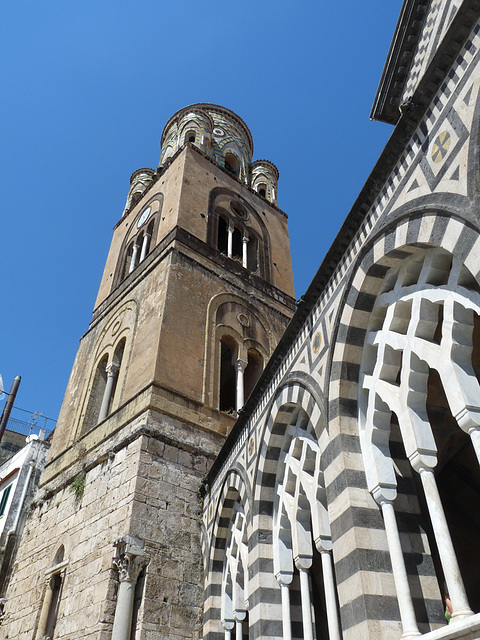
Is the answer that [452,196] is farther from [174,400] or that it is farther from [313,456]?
[174,400]

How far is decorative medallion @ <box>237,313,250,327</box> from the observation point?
13.7 meters

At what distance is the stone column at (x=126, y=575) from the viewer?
763 cm

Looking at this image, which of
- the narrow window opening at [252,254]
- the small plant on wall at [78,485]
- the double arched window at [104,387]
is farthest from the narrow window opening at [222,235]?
the small plant on wall at [78,485]

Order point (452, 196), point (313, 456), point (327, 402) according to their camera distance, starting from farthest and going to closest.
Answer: point (313, 456) → point (327, 402) → point (452, 196)

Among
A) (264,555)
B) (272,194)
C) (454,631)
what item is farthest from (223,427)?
(272,194)

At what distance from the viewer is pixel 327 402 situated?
5691mm

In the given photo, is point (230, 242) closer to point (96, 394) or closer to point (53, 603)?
point (96, 394)

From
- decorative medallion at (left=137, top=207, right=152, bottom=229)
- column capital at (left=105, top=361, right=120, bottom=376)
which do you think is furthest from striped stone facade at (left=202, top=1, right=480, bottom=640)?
decorative medallion at (left=137, top=207, right=152, bottom=229)

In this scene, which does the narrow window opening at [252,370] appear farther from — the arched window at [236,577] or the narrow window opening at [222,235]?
the arched window at [236,577]

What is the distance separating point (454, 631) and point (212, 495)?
6181 mm

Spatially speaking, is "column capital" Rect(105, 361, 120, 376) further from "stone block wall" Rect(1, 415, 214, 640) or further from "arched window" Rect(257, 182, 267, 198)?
"arched window" Rect(257, 182, 267, 198)

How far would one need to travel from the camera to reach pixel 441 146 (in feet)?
14.7

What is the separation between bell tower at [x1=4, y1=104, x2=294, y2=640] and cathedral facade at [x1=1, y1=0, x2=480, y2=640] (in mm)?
53

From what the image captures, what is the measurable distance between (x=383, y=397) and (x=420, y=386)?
481 mm
